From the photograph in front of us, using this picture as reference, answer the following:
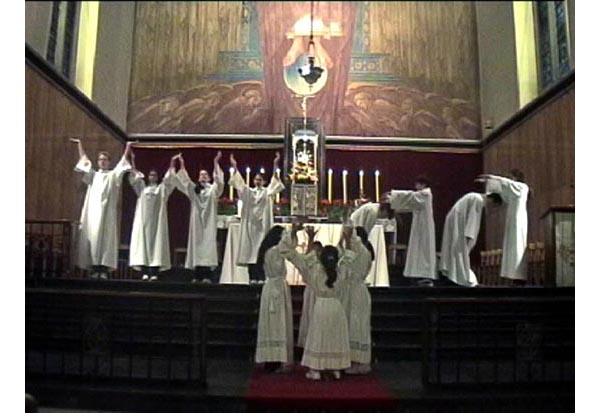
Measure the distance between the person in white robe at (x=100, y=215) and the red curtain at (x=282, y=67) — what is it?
116cm

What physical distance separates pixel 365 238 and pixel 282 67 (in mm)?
1698

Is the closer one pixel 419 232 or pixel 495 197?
pixel 419 232

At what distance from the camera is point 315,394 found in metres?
4.59

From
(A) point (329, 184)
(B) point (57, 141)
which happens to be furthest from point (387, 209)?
(B) point (57, 141)

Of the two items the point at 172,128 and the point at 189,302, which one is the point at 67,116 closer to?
the point at 172,128

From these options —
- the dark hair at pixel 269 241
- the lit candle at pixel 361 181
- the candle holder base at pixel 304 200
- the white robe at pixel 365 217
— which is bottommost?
the dark hair at pixel 269 241

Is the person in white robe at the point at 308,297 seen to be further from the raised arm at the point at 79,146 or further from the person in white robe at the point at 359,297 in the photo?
the raised arm at the point at 79,146

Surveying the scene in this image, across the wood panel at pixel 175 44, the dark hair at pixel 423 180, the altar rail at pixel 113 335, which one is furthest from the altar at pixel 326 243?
the wood panel at pixel 175 44

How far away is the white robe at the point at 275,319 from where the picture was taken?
4.86 metres

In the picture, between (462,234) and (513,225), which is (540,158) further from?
(462,234)

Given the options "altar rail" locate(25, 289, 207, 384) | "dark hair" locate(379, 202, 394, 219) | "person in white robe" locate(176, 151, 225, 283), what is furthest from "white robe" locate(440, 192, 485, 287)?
"altar rail" locate(25, 289, 207, 384)

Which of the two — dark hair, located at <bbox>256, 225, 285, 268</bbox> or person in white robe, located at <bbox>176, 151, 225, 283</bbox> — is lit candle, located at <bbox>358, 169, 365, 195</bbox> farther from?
person in white robe, located at <bbox>176, 151, 225, 283</bbox>
